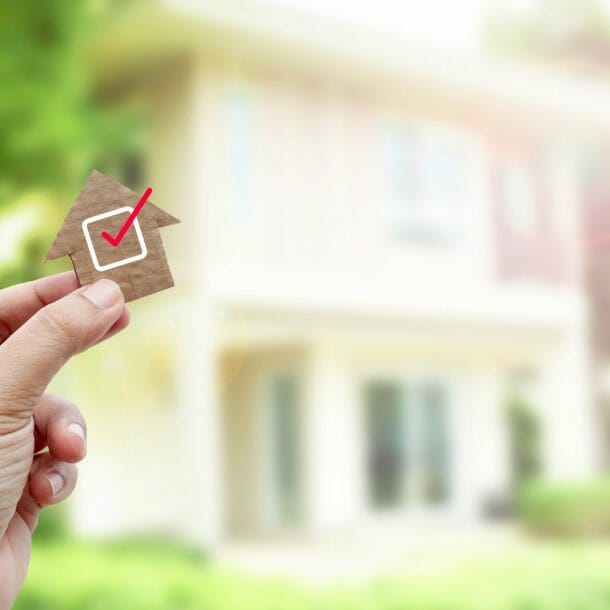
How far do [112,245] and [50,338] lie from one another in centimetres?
11

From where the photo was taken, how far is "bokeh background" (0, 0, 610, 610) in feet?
26.6

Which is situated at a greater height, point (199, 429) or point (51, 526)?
point (199, 429)

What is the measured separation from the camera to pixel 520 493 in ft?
37.8

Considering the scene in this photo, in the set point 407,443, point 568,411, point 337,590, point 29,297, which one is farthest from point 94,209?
point 568,411

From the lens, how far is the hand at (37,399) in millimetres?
958

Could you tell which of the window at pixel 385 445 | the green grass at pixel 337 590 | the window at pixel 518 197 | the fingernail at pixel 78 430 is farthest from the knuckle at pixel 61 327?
the window at pixel 518 197

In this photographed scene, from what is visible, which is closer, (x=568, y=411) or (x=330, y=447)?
(x=330, y=447)

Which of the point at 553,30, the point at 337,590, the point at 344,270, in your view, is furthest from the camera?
the point at 553,30

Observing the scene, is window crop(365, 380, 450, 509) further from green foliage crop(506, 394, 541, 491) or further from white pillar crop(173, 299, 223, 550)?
green foliage crop(506, 394, 541, 491)

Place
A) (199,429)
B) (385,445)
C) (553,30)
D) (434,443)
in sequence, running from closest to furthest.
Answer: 1. (199,429)
2. (385,445)
3. (434,443)
4. (553,30)

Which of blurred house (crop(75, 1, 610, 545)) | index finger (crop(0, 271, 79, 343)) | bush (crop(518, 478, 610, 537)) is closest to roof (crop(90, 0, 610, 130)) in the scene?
blurred house (crop(75, 1, 610, 545))

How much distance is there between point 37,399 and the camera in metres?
0.99

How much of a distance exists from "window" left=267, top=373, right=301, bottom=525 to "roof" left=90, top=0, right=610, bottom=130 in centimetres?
319

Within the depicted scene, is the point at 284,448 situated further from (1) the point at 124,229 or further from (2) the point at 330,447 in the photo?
(1) the point at 124,229
